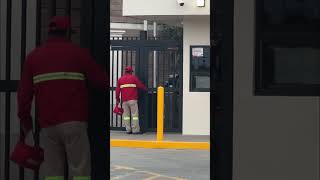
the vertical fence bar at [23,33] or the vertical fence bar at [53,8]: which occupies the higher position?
the vertical fence bar at [53,8]

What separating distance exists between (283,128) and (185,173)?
5.70 m

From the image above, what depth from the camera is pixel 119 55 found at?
609 inches

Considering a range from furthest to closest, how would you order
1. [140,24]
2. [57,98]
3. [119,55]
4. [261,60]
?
[140,24] < [119,55] < [261,60] < [57,98]

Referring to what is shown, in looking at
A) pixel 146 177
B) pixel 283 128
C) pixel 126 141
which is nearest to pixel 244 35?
pixel 283 128

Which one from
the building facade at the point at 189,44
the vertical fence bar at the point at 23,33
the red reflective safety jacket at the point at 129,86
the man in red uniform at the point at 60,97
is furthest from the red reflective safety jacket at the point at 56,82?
the red reflective safety jacket at the point at 129,86

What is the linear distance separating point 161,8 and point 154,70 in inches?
66.4

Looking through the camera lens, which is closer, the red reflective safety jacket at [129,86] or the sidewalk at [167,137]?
the sidewalk at [167,137]

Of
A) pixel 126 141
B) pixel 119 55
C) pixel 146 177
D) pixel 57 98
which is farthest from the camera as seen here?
pixel 119 55

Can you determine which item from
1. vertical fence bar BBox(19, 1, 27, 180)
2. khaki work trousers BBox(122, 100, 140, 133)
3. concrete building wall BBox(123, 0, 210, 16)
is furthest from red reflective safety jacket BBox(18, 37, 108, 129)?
khaki work trousers BBox(122, 100, 140, 133)

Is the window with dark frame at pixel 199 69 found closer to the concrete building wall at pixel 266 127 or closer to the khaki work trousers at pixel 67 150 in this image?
the concrete building wall at pixel 266 127

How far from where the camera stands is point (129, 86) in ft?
48.5

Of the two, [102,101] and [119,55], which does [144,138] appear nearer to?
[119,55]

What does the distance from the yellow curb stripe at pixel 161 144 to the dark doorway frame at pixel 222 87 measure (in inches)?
347

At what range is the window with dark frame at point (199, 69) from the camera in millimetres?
14766
